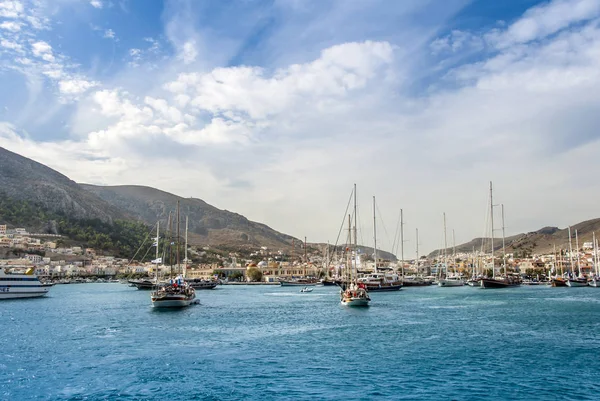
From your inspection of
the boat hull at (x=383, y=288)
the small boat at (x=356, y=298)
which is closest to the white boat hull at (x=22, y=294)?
the small boat at (x=356, y=298)

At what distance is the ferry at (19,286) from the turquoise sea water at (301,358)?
32360 millimetres

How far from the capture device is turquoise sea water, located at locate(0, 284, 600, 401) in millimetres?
20094

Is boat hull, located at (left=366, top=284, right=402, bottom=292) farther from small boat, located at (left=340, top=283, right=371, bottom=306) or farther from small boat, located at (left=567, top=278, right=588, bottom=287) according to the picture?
small boat, located at (left=567, top=278, right=588, bottom=287)

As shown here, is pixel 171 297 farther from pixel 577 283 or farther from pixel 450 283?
pixel 577 283

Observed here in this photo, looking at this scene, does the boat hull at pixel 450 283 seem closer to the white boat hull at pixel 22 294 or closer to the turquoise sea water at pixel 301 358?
the turquoise sea water at pixel 301 358

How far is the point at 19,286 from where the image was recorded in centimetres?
7512

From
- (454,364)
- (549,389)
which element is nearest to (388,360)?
(454,364)

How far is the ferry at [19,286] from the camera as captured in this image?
7250cm

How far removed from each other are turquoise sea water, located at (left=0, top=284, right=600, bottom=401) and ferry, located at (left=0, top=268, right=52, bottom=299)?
32360 mm

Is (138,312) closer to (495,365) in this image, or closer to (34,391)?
(34,391)

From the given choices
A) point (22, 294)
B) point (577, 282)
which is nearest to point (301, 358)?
point (22, 294)

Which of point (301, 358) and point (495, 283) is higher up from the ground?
point (495, 283)

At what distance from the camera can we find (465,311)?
54.5 meters

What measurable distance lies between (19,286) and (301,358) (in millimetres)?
63966
